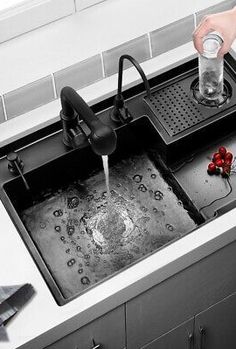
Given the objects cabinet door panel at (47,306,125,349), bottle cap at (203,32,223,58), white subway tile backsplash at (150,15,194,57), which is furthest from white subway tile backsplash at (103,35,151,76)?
cabinet door panel at (47,306,125,349)

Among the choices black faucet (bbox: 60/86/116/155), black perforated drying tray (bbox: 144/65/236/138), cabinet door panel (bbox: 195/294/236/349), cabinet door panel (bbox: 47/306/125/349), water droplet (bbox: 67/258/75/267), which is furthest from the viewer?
cabinet door panel (bbox: 195/294/236/349)

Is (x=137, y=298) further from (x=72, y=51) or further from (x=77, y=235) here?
(x=72, y=51)

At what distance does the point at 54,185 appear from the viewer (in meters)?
2.49

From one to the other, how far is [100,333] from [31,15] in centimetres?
95

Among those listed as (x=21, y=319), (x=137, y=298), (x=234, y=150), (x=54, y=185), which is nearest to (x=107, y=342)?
(x=137, y=298)

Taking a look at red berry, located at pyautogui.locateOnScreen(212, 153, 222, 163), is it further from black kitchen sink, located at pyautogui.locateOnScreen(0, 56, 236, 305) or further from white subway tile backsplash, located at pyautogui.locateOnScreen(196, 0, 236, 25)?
white subway tile backsplash, located at pyautogui.locateOnScreen(196, 0, 236, 25)

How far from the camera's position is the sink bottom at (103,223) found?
2352 millimetres

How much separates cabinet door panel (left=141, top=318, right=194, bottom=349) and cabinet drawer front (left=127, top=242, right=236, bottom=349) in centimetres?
2

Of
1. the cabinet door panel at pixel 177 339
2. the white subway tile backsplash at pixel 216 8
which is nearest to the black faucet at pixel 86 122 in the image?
the white subway tile backsplash at pixel 216 8

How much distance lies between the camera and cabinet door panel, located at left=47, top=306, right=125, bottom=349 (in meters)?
2.24

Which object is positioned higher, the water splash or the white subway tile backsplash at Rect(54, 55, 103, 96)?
the white subway tile backsplash at Rect(54, 55, 103, 96)

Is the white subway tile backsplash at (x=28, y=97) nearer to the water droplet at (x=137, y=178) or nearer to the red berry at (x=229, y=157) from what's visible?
the water droplet at (x=137, y=178)

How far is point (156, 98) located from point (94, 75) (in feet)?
0.68

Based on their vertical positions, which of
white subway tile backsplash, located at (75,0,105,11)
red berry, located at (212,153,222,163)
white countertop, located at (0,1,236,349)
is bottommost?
white countertop, located at (0,1,236,349)
